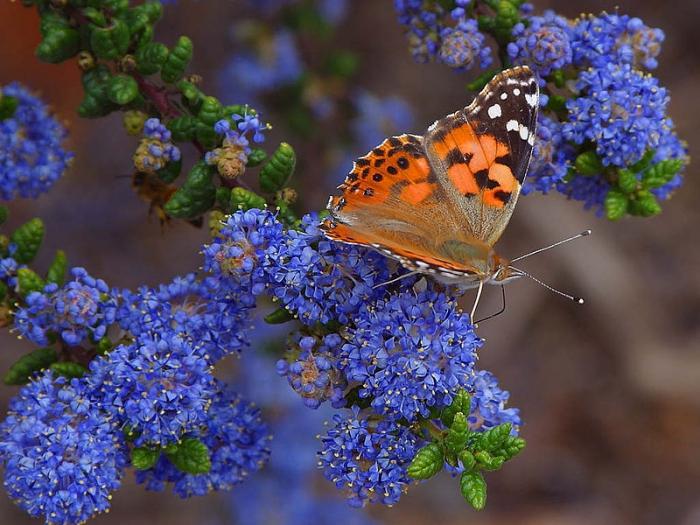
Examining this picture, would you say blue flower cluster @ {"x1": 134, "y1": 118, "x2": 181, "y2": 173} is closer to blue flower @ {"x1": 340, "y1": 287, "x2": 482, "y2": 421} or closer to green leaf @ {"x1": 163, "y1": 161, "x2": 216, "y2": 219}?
green leaf @ {"x1": 163, "y1": 161, "x2": 216, "y2": 219}

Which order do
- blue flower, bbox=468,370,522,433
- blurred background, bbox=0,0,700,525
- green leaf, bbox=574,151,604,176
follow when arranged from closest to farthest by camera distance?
blue flower, bbox=468,370,522,433
green leaf, bbox=574,151,604,176
blurred background, bbox=0,0,700,525

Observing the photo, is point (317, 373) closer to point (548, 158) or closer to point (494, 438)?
point (494, 438)

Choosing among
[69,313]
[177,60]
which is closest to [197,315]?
[69,313]

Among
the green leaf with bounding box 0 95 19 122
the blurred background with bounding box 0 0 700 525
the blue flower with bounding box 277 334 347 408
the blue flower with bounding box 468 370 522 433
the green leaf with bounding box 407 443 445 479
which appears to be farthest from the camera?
the blurred background with bounding box 0 0 700 525

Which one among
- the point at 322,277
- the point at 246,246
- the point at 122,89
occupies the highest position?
the point at 122,89

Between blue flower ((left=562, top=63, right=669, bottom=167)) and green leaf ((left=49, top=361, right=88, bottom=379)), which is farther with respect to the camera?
blue flower ((left=562, top=63, right=669, bottom=167))

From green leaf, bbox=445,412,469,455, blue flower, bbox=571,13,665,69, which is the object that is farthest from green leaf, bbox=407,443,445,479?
blue flower, bbox=571,13,665,69

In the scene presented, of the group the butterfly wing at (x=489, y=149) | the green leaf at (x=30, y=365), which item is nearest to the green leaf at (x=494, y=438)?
the butterfly wing at (x=489, y=149)
